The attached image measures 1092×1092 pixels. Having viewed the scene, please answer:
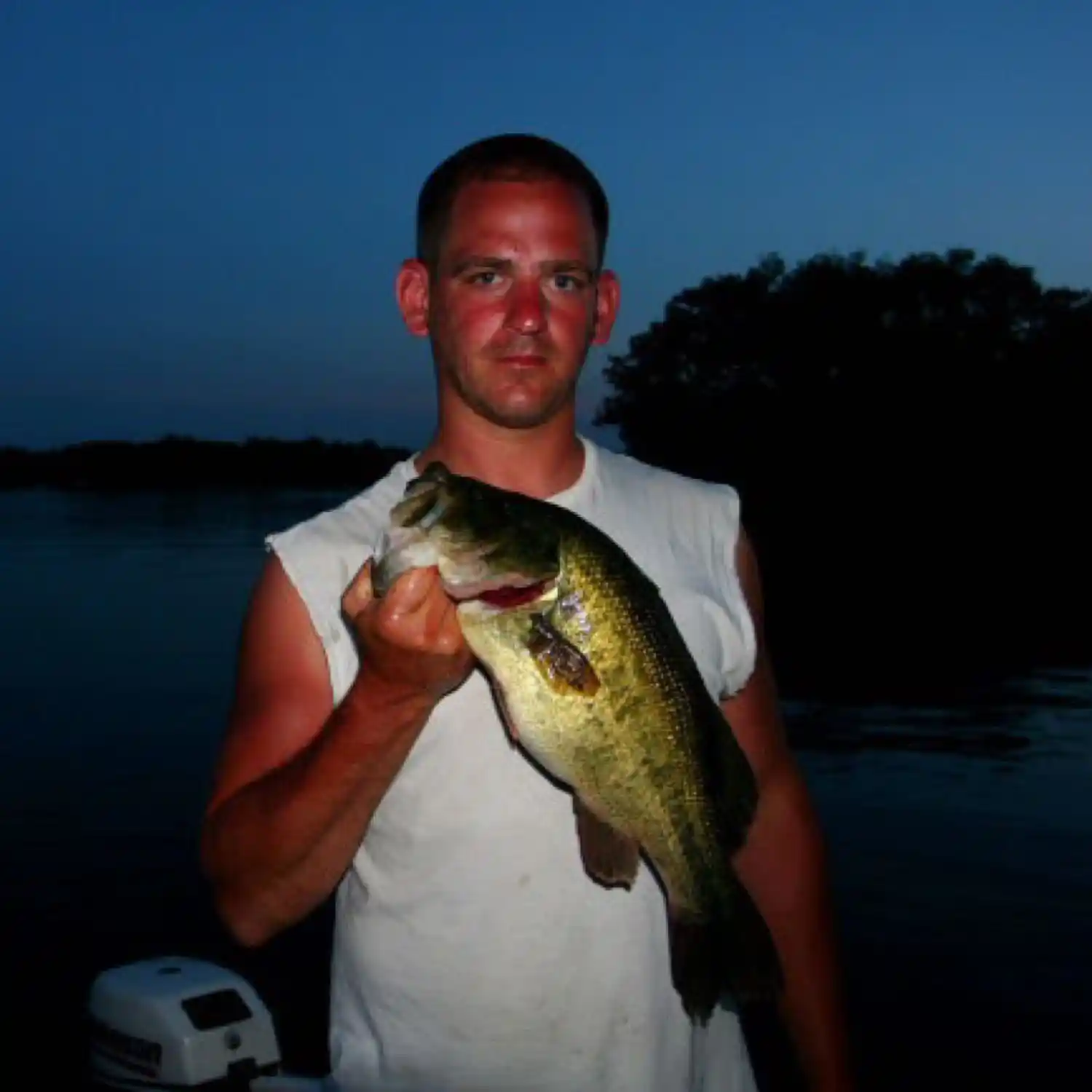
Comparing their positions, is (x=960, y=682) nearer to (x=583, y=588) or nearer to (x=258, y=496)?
(x=583, y=588)

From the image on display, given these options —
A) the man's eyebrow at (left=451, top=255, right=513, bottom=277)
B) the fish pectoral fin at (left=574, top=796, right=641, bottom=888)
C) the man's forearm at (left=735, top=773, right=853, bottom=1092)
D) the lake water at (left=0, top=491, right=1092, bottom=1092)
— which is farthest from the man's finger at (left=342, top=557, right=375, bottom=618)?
the lake water at (left=0, top=491, right=1092, bottom=1092)

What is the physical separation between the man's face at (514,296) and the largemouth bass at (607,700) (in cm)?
47

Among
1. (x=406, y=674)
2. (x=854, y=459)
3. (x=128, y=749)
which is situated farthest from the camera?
(x=854, y=459)

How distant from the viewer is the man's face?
9.80ft

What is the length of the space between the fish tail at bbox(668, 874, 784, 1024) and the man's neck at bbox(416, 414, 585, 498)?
38.7 inches

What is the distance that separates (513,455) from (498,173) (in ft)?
2.07

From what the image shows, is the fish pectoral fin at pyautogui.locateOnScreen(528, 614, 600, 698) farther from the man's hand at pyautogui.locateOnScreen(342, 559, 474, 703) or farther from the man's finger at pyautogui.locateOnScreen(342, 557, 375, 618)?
the man's finger at pyautogui.locateOnScreen(342, 557, 375, 618)

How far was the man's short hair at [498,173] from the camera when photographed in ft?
9.99

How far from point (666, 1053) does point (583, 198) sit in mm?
1884

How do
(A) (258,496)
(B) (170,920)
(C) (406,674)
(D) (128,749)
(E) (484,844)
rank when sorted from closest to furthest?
(C) (406,674) < (E) (484,844) < (B) (170,920) < (D) (128,749) < (A) (258,496)

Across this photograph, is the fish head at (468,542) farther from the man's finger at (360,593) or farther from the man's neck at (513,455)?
the man's neck at (513,455)

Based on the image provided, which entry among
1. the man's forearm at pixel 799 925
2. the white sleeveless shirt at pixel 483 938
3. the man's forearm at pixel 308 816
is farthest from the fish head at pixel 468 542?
the man's forearm at pixel 799 925

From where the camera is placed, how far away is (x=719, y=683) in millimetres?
3082

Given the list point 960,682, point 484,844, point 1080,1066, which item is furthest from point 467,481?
point 960,682
